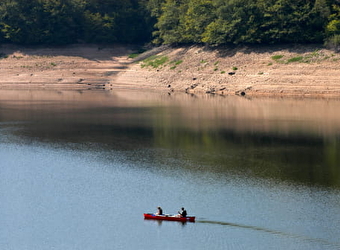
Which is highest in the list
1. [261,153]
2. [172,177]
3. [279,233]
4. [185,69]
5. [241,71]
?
[185,69]

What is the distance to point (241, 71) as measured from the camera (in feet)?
319

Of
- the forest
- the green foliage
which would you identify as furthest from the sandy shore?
the forest

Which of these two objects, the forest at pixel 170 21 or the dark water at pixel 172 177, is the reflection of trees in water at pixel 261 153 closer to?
the dark water at pixel 172 177

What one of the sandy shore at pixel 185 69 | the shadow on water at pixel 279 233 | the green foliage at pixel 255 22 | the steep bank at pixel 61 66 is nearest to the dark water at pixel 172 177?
the shadow on water at pixel 279 233

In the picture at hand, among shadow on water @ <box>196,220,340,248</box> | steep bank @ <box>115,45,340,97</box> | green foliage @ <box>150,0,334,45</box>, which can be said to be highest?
green foliage @ <box>150,0,334,45</box>

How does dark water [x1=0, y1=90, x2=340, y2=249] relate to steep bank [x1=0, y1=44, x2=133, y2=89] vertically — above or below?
below

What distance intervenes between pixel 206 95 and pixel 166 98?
23.0ft

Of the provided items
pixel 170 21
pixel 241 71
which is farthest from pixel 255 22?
pixel 170 21

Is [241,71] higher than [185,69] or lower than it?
lower

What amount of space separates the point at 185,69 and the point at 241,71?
11.7 metres

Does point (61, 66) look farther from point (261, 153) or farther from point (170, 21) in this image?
point (261, 153)

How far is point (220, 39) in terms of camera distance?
103m

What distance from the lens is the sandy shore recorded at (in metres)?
90.8

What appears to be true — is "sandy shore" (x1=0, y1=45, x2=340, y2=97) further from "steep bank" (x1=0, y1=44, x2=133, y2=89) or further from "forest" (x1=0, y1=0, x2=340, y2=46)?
"forest" (x1=0, y1=0, x2=340, y2=46)
